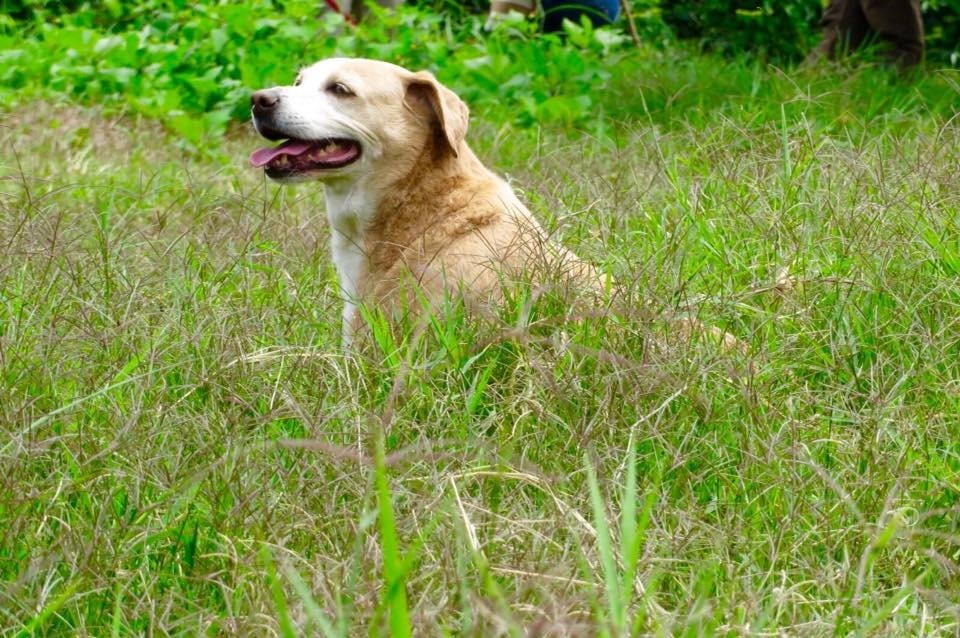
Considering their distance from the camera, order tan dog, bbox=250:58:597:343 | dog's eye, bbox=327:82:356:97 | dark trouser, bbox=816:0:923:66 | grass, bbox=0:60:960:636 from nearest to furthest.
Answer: grass, bbox=0:60:960:636, tan dog, bbox=250:58:597:343, dog's eye, bbox=327:82:356:97, dark trouser, bbox=816:0:923:66

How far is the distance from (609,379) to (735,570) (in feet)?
2.01

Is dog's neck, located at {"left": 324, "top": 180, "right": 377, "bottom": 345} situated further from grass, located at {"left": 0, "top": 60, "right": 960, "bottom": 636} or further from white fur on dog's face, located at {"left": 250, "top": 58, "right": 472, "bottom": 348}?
grass, located at {"left": 0, "top": 60, "right": 960, "bottom": 636}

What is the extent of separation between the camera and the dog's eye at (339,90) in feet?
14.0

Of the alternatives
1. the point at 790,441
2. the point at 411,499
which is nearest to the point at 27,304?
the point at 411,499

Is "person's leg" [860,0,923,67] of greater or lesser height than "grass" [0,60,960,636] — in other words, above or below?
below

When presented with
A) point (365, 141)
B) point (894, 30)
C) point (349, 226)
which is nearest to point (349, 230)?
point (349, 226)

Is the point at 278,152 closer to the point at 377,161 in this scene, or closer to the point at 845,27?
the point at 377,161

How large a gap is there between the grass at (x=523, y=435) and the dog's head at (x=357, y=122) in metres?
0.31

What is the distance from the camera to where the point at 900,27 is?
824 centimetres

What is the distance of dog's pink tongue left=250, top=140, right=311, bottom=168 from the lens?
4297 mm

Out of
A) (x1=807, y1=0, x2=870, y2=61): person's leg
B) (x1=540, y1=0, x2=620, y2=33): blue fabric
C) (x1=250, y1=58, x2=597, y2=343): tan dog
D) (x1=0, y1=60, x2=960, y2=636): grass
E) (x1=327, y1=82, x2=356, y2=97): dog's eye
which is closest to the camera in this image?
(x1=0, y1=60, x2=960, y2=636): grass

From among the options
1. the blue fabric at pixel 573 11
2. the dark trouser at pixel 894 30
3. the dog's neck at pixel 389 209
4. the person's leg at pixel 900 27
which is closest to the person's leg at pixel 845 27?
the dark trouser at pixel 894 30

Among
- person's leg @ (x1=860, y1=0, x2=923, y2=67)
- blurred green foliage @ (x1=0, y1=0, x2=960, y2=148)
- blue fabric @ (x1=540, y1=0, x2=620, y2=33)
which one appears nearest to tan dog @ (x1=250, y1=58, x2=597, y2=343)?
blurred green foliage @ (x1=0, y1=0, x2=960, y2=148)

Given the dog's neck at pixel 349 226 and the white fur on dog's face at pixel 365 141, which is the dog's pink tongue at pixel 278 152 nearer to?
the white fur on dog's face at pixel 365 141
